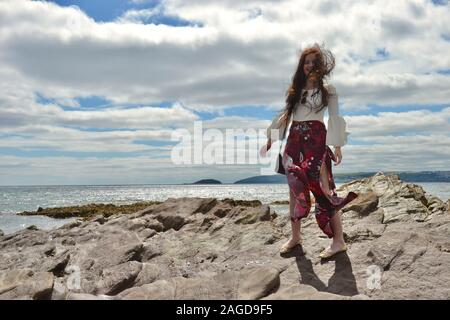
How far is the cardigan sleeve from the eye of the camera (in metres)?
7.05

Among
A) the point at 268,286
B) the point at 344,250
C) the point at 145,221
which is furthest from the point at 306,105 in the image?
the point at 145,221

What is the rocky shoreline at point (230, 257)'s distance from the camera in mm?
5742

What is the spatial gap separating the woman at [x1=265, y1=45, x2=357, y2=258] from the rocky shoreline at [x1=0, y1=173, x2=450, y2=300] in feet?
2.38

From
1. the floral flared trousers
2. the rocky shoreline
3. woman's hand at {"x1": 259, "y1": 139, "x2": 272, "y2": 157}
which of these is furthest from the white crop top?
the rocky shoreline

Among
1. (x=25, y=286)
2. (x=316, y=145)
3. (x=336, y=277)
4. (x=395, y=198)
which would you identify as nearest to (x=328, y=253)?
(x=336, y=277)

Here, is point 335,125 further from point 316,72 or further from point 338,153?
point 316,72

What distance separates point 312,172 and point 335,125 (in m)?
0.87

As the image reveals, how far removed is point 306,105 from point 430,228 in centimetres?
397

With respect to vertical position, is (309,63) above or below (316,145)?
above

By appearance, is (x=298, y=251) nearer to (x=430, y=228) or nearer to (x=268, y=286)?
(x=268, y=286)

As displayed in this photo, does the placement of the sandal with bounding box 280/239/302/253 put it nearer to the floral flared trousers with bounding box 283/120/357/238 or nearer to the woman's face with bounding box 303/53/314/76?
the floral flared trousers with bounding box 283/120/357/238

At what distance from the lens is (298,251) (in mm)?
7574

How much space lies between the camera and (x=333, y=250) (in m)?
7.14

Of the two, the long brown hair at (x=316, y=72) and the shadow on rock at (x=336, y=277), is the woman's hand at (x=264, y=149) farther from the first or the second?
the shadow on rock at (x=336, y=277)
